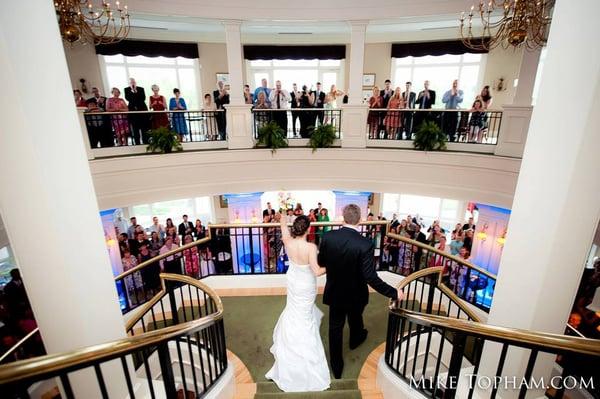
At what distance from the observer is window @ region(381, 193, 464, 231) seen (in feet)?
45.1

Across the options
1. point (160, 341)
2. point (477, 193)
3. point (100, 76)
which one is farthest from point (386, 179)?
point (100, 76)

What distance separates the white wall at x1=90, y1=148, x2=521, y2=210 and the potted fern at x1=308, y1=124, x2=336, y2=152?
193 mm

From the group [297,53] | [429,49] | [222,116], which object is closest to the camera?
[222,116]

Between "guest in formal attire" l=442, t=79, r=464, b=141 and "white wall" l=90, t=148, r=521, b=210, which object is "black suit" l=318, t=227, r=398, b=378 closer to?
"white wall" l=90, t=148, r=521, b=210

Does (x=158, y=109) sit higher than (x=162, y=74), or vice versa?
(x=162, y=74)

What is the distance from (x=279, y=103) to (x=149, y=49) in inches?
242

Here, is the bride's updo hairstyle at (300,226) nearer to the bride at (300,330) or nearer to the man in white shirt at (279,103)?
the bride at (300,330)

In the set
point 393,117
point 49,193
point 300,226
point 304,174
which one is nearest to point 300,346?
point 300,226

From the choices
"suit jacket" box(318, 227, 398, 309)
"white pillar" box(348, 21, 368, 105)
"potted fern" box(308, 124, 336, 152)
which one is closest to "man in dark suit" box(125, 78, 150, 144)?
"potted fern" box(308, 124, 336, 152)

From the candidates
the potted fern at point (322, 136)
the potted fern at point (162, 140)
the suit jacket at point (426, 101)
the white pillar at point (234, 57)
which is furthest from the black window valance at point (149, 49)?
the suit jacket at point (426, 101)

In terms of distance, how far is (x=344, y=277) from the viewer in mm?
3104

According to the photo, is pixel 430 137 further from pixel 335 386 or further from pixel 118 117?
pixel 118 117

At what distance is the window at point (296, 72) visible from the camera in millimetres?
13203

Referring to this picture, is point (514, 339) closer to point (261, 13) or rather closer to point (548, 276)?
point (548, 276)
